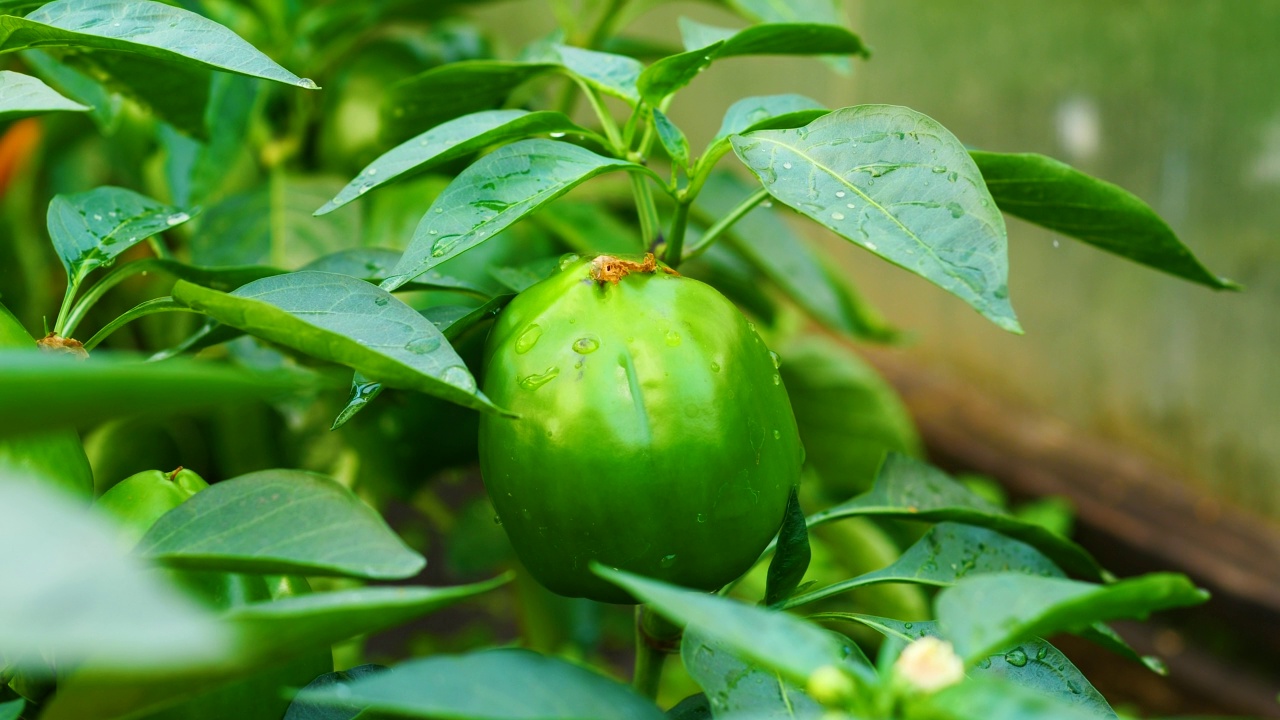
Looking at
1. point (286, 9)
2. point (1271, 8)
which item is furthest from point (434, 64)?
point (1271, 8)

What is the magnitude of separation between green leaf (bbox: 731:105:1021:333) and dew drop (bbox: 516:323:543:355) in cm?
9

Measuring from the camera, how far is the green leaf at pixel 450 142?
36cm

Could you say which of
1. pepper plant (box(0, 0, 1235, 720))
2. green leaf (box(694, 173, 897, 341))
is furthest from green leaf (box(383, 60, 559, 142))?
green leaf (box(694, 173, 897, 341))

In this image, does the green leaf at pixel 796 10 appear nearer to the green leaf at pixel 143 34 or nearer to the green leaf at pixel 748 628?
the green leaf at pixel 143 34

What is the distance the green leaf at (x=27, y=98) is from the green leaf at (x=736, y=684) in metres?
0.24

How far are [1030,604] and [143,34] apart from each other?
32cm

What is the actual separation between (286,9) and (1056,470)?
3.82ft

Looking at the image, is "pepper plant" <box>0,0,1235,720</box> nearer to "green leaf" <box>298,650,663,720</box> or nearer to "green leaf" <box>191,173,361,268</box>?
"green leaf" <box>298,650,663,720</box>

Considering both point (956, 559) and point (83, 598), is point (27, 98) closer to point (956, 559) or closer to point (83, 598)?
point (83, 598)

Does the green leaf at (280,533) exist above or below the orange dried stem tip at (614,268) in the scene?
below

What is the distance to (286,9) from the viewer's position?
0.83m

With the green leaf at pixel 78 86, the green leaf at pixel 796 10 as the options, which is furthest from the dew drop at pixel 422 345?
the green leaf at pixel 796 10

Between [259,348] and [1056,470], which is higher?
[259,348]

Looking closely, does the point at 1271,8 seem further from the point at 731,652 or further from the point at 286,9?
the point at 731,652
